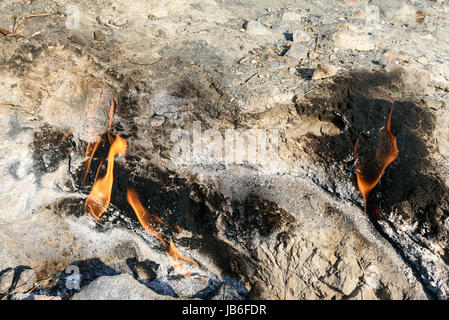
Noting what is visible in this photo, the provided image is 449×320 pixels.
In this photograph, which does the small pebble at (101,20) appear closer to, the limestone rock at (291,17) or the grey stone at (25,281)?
the limestone rock at (291,17)

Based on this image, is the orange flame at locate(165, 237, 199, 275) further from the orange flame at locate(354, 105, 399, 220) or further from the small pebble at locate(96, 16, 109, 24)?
the small pebble at locate(96, 16, 109, 24)

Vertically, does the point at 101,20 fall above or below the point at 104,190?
above

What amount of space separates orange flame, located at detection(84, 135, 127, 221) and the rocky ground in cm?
8

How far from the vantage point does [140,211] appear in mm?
4051

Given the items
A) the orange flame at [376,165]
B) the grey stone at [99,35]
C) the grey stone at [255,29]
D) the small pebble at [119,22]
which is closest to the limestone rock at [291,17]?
the grey stone at [255,29]

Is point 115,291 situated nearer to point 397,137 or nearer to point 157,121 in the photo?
point 157,121

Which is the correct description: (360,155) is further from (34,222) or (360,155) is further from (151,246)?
(34,222)

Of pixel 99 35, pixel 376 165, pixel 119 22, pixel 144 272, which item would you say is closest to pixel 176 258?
pixel 144 272

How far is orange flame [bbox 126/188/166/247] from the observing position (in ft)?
13.3

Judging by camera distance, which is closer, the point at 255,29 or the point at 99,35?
the point at 99,35

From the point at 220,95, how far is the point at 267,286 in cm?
217

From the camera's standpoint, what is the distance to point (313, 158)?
3838mm

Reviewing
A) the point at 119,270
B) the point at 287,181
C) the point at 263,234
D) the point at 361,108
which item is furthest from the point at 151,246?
the point at 361,108

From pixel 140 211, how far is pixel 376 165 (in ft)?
8.59
